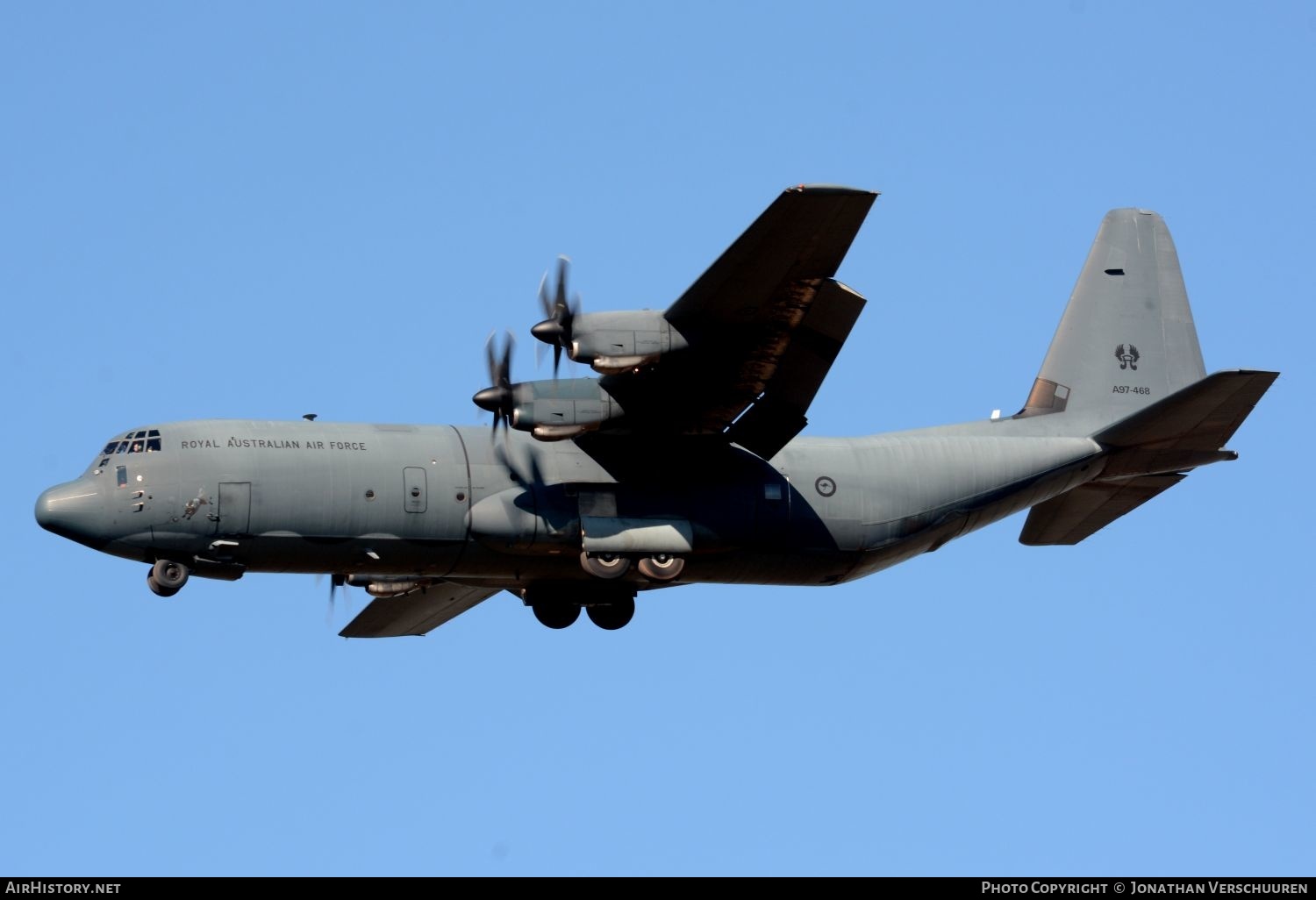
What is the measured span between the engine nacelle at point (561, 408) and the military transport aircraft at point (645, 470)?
3 cm

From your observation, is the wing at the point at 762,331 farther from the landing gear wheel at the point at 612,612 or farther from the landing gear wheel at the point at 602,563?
the landing gear wheel at the point at 612,612

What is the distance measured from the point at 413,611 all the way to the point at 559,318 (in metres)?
7.54

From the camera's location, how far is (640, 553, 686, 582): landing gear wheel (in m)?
25.2

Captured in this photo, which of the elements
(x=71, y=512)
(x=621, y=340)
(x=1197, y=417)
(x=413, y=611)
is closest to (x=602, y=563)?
(x=621, y=340)

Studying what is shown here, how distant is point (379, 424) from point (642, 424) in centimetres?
331

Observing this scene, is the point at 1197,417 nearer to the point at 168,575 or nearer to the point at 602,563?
the point at 602,563

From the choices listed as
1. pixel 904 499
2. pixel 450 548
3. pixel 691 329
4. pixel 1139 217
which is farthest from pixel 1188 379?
pixel 450 548

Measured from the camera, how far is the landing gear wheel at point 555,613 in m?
27.0
